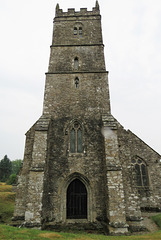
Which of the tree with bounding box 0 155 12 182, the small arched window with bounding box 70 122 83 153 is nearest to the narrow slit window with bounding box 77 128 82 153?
the small arched window with bounding box 70 122 83 153

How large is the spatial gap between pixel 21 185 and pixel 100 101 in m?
8.93

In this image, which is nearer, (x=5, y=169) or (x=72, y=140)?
(x=72, y=140)

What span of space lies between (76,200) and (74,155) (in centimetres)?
311

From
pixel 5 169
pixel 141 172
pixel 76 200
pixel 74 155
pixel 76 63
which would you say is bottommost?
pixel 76 200

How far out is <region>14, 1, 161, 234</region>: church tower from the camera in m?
10.8

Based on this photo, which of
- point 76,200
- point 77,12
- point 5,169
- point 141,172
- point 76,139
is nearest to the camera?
point 76,200

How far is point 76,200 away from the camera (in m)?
12.2

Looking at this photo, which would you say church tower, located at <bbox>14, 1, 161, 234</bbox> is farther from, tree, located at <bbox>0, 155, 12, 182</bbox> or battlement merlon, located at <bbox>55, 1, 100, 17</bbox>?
tree, located at <bbox>0, 155, 12, 182</bbox>

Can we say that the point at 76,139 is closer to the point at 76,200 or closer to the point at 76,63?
the point at 76,200

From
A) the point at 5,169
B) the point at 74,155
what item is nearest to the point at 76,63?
the point at 74,155

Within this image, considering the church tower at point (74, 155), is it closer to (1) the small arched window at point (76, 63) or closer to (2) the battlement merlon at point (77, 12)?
(1) the small arched window at point (76, 63)

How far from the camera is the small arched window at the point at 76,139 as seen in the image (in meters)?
13.3

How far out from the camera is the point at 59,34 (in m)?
18.6

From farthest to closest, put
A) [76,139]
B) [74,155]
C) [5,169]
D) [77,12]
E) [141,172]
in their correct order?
[5,169]
[77,12]
[141,172]
[76,139]
[74,155]
